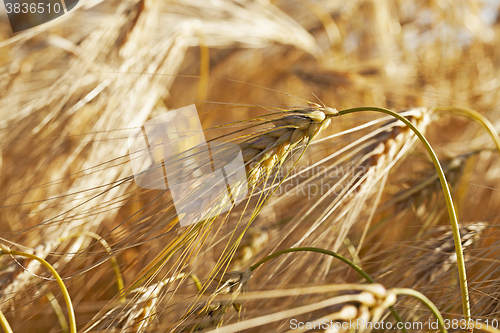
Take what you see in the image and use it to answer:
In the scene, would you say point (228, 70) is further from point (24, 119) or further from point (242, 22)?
point (24, 119)

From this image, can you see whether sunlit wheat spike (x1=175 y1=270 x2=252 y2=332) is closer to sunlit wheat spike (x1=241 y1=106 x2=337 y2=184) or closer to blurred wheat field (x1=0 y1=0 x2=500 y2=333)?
blurred wheat field (x1=0 y1=0 x2=500 y2=333)

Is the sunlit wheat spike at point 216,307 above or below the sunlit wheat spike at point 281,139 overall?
below

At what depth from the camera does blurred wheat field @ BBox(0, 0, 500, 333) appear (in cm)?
33

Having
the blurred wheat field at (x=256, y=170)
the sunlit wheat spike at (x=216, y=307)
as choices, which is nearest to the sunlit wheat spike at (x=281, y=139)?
the blurred wheat field at (x=256, y=170)

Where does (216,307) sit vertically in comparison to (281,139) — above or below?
below

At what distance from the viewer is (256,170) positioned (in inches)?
12.3

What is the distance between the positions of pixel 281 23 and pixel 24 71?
763mm

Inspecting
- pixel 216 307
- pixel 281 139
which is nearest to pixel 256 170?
pixel 281 139

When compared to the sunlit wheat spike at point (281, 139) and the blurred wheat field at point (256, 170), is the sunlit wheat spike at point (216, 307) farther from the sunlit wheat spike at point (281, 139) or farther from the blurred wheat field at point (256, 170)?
the sunlit wheat spike at point (281, 139)

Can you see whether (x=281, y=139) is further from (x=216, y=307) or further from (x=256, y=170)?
(x=216, y=307)

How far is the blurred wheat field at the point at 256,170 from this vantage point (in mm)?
330

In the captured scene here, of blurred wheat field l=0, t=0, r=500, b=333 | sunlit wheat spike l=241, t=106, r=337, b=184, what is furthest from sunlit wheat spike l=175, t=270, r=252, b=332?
sunlit wheat spike l=241, t=106, r=337, b=184

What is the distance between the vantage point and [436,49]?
1.10 m

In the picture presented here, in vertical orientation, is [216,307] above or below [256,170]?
below
